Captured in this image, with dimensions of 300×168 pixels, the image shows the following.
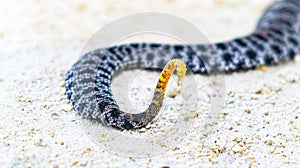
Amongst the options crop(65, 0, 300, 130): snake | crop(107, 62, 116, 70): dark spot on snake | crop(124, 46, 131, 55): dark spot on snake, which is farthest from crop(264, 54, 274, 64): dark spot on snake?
crop(107, 62, 116, 70): dark spot on snake

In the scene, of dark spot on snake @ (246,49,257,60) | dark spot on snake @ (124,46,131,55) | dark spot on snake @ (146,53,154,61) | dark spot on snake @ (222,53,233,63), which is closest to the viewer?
dark spot on snake @ (124,46,131,55)

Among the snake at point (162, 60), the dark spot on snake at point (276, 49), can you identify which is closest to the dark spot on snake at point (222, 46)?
the snake at point (162, 60)

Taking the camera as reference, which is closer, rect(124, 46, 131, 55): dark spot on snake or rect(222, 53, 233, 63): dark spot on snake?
rect(124, 46, 131, 55): dark spot on snake

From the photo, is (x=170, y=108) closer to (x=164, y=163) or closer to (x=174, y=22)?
(x=164, y=163)

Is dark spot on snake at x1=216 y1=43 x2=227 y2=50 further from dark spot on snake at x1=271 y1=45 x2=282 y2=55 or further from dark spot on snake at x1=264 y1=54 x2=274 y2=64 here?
dark spot on snake at x1=271 y1=45 x2=282 y2=55

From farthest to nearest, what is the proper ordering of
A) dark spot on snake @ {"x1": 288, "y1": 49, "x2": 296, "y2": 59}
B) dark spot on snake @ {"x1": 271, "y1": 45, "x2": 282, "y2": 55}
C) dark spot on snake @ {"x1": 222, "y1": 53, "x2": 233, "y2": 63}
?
dark spot on snake @ {"x1": 288, "y1": 49, "x2": 296, "y2": 59}
dark spot on snake @ {"x1": 271, "y1": 45, "x2": 282, "y2": 55}
dark spot on snake @ {"x1": 222, "y1": 53, "x2": 233, "y2": 63}

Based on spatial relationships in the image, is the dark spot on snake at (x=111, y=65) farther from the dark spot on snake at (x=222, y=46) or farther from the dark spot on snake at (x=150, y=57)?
the dark spot on snake at (x=222, y=46)
